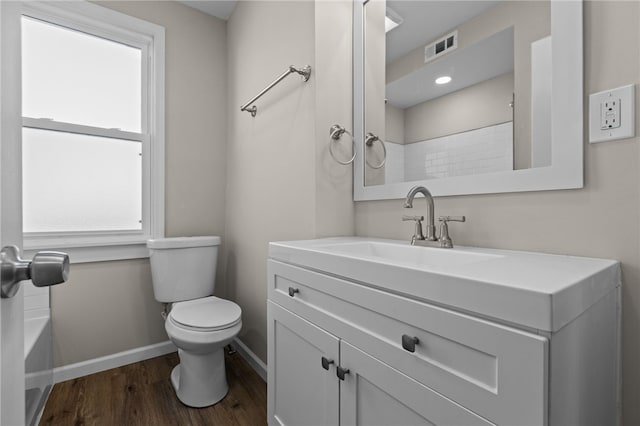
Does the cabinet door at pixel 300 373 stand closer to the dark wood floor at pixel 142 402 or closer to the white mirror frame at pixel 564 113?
the dark wood floor at pixel 142 402

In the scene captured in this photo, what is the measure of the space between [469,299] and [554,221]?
1.77ft

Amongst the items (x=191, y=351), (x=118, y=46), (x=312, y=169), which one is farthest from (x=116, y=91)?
(x=191, y=351)

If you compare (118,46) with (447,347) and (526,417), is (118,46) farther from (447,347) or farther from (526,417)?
(526,417)

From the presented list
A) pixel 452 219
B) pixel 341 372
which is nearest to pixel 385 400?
pixel 341 372

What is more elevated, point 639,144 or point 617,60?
point 617,60

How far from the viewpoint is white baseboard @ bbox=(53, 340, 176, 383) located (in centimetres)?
176

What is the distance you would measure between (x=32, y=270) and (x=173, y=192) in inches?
75.3

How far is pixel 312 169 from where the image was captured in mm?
1455

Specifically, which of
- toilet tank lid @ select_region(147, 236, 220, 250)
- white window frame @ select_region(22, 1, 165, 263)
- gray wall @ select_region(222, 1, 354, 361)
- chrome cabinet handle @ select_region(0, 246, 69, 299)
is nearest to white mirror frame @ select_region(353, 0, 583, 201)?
gray wall @ select_region(222, 1, 354, 361)

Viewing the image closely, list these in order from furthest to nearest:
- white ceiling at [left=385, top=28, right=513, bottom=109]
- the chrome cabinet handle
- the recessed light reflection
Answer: the recessed light reflection, white ceiling at [left=385, top=28, right=513, bottom=109], the chrome cabinet handle

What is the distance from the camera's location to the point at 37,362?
1422mm

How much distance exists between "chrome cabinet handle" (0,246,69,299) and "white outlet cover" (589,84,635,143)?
1.16m

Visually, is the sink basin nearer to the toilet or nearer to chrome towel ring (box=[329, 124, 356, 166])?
chrome towel ring (box=[329, 124, 356, 166])

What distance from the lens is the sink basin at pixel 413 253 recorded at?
3.20 ft
